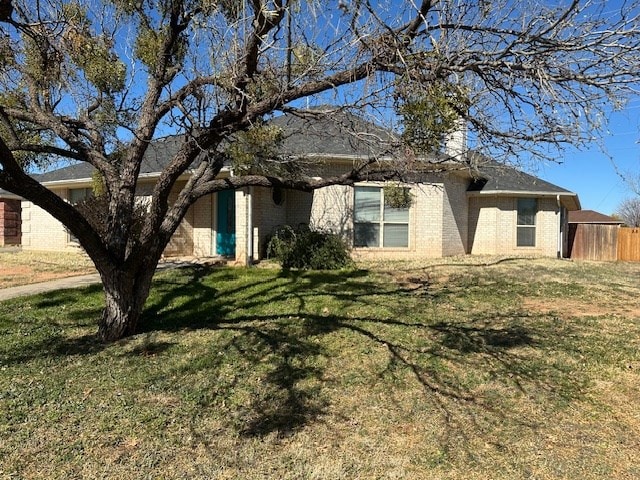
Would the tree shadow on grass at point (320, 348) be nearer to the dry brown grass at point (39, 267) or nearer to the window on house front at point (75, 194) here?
the dry brown grass at point (39, 267)

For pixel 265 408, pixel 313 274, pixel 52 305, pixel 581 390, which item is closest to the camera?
pixel 265 408

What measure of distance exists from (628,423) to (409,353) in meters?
2.32

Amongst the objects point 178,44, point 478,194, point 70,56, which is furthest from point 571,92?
point 478,194

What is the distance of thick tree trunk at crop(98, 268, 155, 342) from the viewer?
21.5ft

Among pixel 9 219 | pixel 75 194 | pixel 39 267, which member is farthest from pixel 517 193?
pixel 9 219

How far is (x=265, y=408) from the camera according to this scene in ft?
15.6

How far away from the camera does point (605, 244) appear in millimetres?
21844

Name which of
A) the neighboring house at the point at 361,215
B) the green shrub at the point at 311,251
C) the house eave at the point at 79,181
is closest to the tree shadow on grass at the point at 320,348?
the green shrub at the point at 311,251

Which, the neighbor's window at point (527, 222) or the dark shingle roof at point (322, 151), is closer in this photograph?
the dark shingle roof at point (322, 151)

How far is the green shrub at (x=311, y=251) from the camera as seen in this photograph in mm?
13203

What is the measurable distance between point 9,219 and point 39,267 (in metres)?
13.5

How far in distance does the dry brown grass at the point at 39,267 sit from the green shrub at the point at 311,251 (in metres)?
5.21

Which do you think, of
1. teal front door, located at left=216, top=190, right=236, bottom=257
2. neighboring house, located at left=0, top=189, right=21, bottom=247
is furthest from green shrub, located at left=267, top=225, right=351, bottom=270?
neighboring house, located at left=0, top=189, right=21, bottom=247

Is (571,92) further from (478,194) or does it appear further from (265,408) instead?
(478,194)
